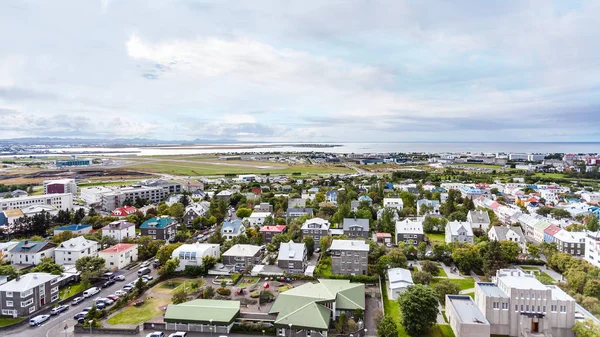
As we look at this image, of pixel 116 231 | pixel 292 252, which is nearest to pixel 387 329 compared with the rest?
pixel 292 252

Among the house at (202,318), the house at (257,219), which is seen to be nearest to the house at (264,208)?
the house at (257,219)

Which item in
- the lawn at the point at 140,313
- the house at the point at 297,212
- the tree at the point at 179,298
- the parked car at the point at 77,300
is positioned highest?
the house at the point at 297,212

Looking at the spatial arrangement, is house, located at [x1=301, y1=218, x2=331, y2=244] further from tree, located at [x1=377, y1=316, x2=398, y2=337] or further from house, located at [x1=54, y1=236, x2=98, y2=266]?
house, located at [x1=54, y1=236, x2=98, y2=266]

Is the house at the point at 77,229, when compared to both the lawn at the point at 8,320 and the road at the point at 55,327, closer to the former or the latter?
the lawn at the point at 8,320

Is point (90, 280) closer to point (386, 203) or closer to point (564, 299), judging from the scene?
point (564, 299)

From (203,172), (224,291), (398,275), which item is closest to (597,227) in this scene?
(398,275)

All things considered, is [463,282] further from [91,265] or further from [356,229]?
[91,265]
